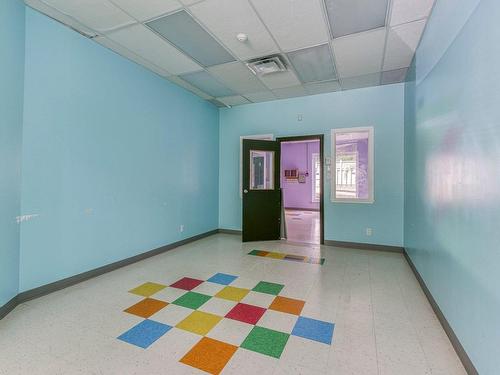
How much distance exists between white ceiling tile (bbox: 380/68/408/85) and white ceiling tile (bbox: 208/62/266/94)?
81.4 inches

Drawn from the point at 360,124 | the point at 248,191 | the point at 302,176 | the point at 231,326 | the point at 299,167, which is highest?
the point at 360,124

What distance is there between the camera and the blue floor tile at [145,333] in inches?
72.5

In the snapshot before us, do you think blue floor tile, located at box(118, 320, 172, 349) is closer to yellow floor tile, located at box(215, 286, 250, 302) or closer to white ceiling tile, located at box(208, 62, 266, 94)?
yellow floor tile, located at box(215, 286, 250, 302)

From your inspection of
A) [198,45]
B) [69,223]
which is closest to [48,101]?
[69,223]

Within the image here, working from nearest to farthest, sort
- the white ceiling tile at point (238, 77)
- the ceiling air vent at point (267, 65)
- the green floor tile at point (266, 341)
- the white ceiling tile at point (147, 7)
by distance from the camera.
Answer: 1. the green floor tile at point (266, 341)
2. the white ceiling tile at point (147, 7)
3. the ceiling air vent at point (267, 65)
4. the white ceiling tile at point (238, 77)

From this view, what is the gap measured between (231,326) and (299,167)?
8.65 meters

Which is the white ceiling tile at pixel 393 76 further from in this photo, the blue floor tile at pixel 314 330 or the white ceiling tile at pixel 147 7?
the blue floor tile at pixel 314 330

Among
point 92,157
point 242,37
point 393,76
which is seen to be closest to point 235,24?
point 242,37

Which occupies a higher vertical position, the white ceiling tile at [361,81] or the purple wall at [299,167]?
the white ceiling tile at [361,81]

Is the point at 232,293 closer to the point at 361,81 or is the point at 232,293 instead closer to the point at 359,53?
the point at 359,53

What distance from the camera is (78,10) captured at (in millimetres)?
2475

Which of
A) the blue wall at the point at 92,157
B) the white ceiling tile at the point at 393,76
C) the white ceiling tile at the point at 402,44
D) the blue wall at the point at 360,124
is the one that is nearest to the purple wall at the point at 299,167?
the blue wall at the point at 360,124

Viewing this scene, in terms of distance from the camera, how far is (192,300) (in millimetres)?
2510

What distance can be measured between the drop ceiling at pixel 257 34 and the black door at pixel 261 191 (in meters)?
1.40
